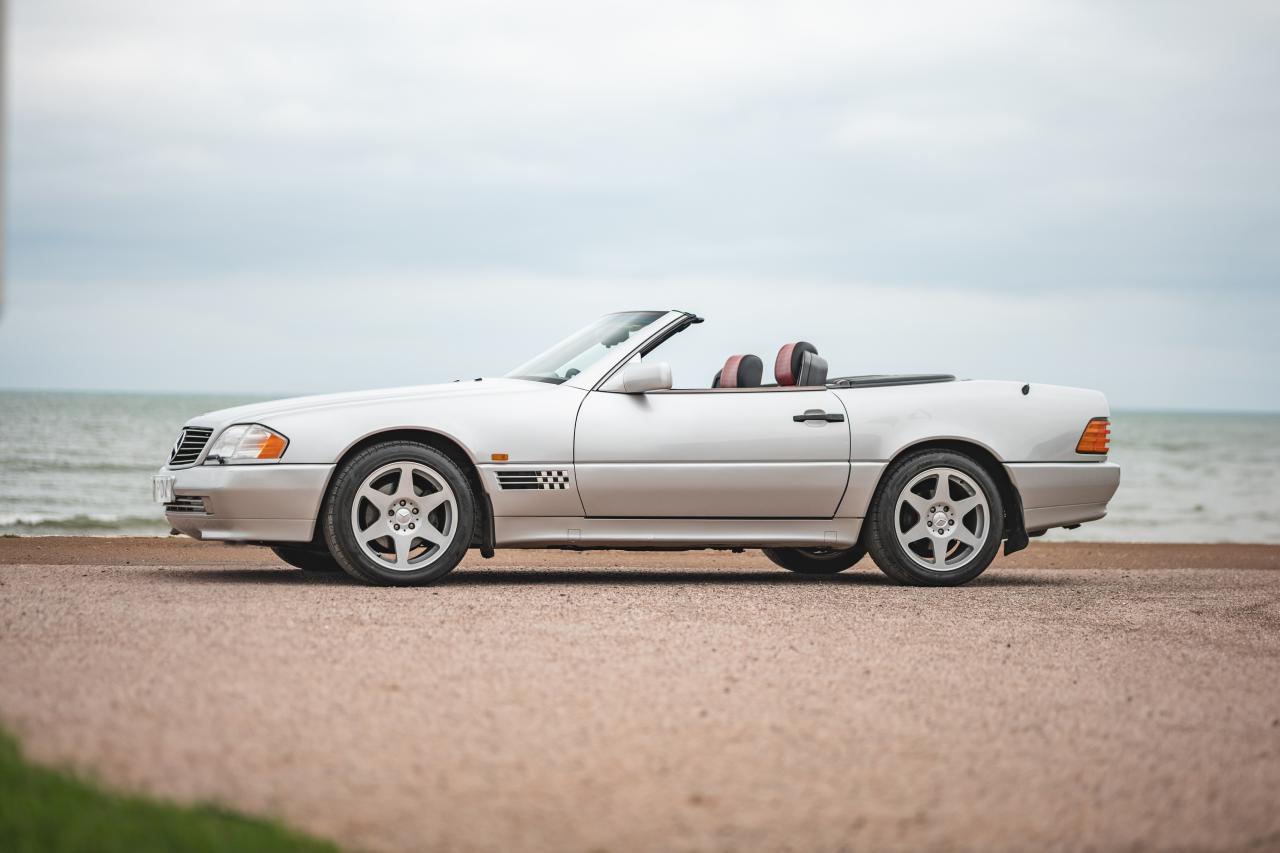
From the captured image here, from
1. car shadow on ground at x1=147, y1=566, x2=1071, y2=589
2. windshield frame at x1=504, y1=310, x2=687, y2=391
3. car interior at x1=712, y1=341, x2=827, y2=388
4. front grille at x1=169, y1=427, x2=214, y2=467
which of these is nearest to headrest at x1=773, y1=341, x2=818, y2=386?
car interior at x1=712, y1=341, x2=827, y2=388

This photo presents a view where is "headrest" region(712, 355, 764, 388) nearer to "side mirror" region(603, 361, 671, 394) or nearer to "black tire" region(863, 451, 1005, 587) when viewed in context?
"side mirror" region(603, 361, 671, 394)

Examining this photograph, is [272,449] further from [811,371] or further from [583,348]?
[811,371]

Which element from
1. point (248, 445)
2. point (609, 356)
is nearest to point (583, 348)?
point (609, 356)

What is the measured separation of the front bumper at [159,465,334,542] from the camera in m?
8.30

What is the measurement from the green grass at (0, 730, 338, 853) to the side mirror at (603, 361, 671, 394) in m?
5.16

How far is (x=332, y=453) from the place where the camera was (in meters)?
8.36

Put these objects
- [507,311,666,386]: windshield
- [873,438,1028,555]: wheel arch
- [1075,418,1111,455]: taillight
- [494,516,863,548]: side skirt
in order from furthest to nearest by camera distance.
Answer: [1075,418,1111,455]: taillight → [873,438,1028,555]: wheel arch → [507,311,666,386]: windshield → [494,516,863,548]: side skirt

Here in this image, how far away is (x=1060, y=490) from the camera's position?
30.6ft

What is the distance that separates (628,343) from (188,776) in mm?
5351

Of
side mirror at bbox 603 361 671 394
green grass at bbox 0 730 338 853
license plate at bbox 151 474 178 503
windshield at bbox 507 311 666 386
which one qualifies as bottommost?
green grass at bbox 0 730 338 853

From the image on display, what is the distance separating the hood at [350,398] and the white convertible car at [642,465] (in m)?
0.02

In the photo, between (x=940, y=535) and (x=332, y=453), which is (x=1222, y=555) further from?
(x=332, y=453)

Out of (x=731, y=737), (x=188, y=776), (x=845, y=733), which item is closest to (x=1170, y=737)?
(x=845, y=733)

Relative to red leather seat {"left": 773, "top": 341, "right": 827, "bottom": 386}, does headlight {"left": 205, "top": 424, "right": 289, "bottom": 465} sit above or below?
below
